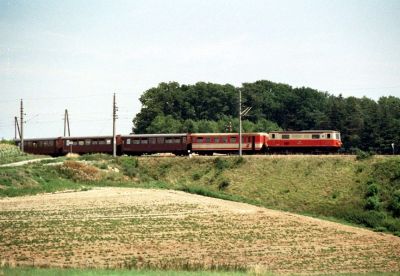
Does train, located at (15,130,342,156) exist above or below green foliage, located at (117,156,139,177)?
above

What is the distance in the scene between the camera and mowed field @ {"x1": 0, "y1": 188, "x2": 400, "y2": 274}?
2777 centimetres

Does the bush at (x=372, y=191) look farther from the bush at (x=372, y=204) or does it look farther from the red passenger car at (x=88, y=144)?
the red passenger car at (x=88, y=144)

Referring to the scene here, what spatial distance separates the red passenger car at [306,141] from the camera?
219 feet

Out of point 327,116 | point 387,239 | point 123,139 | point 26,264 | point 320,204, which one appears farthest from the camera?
point 327,116

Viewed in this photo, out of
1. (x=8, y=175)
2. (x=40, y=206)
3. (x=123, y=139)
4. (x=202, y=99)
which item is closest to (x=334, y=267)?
(x=40, y=206)

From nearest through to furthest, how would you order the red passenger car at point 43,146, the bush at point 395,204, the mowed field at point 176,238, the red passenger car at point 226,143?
1. the mowed field at point 176,238
2. the bush at point 395,204
3. the red passenger car at point 226,143
4. the red passenger car at point 43,146

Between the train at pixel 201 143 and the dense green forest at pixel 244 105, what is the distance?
3553 cm

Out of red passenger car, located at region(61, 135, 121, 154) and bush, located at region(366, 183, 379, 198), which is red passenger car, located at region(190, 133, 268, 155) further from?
bush, located at region(366, 183, 379, 198)

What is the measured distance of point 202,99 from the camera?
434 feet

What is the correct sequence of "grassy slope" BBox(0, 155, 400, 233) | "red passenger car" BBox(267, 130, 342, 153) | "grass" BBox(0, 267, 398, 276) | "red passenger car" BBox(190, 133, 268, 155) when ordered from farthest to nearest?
"red passenger car" BBox(190, 133, 268, 155), "red passenger car" BBox(267, 130, 342, 153), "grassy slope" BBox(0, 155, 400, 233), "grass" BBox(0, 267, 398, 276)

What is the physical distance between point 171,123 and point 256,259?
87209 mm

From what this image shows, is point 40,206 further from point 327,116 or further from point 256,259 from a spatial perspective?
point 327,116

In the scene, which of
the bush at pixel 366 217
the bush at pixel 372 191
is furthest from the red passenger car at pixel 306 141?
the bush at pixel 366 217

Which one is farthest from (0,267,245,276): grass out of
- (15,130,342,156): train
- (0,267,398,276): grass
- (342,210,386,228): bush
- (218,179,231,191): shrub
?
(15,130,342,156): train
